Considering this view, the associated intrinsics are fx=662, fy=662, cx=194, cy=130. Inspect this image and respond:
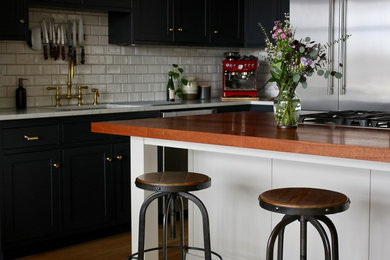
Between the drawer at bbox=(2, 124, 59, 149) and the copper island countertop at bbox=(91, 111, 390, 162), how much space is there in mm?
1023

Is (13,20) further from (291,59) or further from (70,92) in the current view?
(291,59)

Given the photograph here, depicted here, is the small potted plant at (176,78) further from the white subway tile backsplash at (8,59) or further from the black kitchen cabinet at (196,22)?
the white subway tile backsplash at (8,59)

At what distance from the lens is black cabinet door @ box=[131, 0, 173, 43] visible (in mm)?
5699

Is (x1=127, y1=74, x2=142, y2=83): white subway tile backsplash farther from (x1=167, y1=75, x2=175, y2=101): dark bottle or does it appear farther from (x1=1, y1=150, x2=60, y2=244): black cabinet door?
(x1=1, y1=150, x2=60, y2=244): black cabinet door

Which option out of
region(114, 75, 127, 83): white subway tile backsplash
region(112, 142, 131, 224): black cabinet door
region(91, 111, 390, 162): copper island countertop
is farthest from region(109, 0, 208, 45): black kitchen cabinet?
region(91, 111, 390, 162): copper island countertop

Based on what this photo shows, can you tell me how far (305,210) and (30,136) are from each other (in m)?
2.49

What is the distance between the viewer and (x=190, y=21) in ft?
20.3

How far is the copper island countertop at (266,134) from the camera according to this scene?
2.63 meters

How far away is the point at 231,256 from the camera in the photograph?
12.9ft

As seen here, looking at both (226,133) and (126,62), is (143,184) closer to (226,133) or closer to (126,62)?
(226,133)

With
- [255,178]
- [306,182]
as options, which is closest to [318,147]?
[306,182]

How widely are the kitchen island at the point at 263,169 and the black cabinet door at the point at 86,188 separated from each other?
3.71 feet

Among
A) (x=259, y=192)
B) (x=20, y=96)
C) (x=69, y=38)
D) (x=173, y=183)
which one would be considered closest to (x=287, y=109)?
(x=259, y=192)

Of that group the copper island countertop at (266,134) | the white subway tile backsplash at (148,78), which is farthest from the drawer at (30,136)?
the white subway tile backsplash at (148,78)
